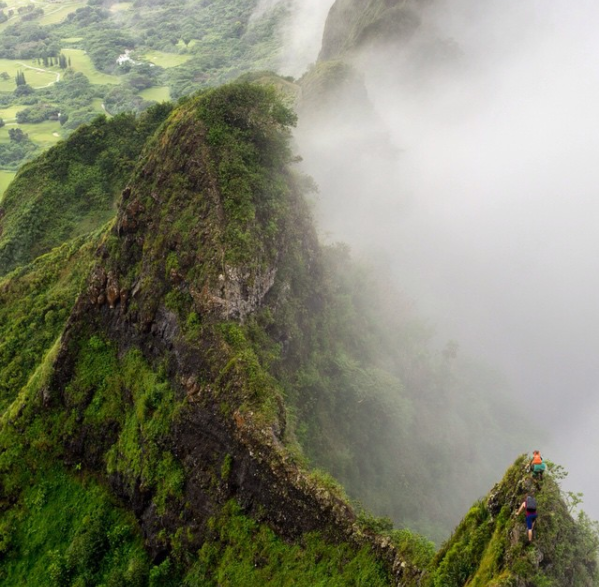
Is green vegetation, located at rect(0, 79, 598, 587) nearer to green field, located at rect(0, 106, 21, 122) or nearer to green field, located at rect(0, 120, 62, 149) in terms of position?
green field, located at rect(0, 120, 62, 149)

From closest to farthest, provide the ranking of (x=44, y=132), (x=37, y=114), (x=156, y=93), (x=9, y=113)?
(x=44, y=132) < (x=37, y=114) < (x=9, y=113) < (x=156, y=93)

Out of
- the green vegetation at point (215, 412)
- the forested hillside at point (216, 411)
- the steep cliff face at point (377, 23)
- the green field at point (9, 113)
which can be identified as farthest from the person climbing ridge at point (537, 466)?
the green field at point (9, 113)

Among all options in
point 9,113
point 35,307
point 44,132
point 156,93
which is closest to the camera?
point 35,307

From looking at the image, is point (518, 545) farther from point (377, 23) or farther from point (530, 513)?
point (377, 23)

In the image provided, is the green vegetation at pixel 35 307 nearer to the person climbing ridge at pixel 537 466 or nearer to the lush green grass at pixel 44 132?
the person climbing ridge at pixel 537 466

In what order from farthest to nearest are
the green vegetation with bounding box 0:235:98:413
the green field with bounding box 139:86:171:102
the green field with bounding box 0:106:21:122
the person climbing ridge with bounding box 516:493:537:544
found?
1. the green field with bounding box 139:86:171:102
2. the green field with bounding box 0:106:21:122
3. the green vegetation with bounding box 0:235:98:413
4. the person climbing ridge with bounding box 516:493:537:544

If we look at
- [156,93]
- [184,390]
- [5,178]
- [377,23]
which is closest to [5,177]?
[5,178]

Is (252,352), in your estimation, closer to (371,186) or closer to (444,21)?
(371,186)

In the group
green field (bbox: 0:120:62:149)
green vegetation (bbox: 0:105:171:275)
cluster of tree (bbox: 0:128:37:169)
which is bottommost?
green vegetation (bbox: 0:105:171:275)

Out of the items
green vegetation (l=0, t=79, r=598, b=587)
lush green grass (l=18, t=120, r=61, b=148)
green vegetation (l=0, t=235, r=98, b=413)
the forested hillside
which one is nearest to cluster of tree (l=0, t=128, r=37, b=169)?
lush green grass (l=18, t=120, r=61, b=148)
